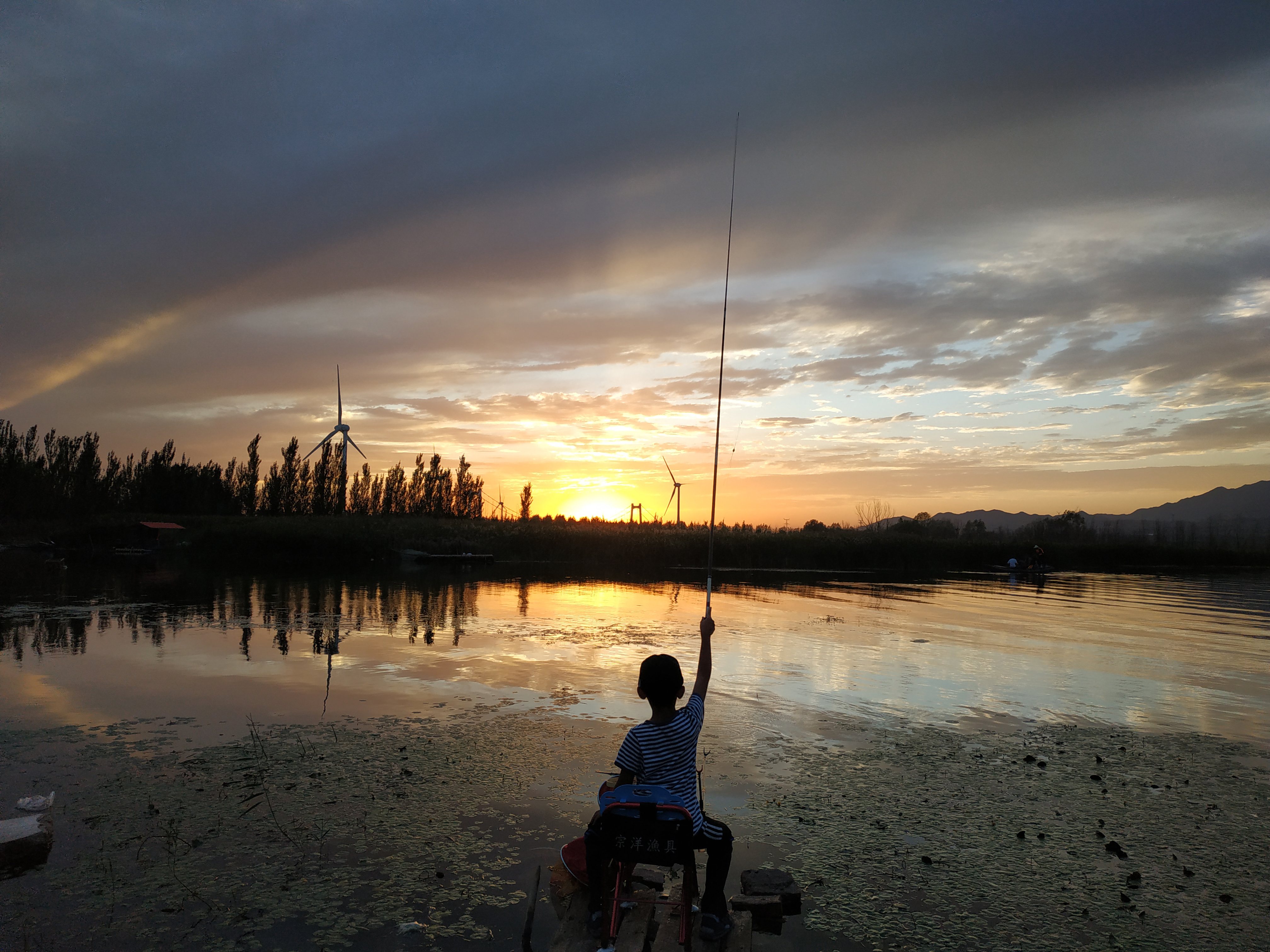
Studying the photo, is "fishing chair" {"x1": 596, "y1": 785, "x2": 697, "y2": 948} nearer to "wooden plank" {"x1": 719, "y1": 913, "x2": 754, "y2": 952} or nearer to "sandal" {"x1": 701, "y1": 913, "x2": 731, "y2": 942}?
"sandal" {"x1": 701, "y1": 913, "x2": 731, "y2": 942}

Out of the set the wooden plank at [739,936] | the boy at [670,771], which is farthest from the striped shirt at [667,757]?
the wooden plank at [739,936]

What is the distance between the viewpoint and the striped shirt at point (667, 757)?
4633mm

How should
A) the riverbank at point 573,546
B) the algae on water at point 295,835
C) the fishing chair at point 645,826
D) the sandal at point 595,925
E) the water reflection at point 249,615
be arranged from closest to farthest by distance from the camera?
the fishing chair at point 645,826, the sandal at point 595,925, the algae on water at point 295,835, the water reflection at point 249,615, the riverbank at point 573,546

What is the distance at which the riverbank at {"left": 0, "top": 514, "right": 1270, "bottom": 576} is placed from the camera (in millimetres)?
48969

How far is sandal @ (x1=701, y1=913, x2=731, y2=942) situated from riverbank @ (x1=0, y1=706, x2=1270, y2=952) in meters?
0.65

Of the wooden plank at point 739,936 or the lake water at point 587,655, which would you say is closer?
the wooden plank at point 739,936

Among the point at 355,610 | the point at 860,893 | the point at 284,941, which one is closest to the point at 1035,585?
the point at 355,610

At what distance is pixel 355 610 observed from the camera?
2144 centimetres

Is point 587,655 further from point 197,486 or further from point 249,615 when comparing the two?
point 197,486

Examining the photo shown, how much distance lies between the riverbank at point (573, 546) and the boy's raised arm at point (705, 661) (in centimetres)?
4025

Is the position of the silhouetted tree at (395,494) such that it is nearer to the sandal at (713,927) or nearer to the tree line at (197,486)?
the tree line at (197,486)

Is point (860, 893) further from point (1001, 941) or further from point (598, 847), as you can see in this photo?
point (598, 847)

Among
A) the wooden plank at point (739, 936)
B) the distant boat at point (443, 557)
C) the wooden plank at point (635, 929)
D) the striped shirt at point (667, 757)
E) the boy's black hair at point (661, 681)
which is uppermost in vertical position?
Result: the boy's black hair at point (661, 681)

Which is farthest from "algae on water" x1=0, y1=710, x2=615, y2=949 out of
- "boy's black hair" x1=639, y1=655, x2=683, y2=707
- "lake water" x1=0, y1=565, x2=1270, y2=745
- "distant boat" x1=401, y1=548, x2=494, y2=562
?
"distant boat" x1=401, y1=548, x2=494, y2=562
